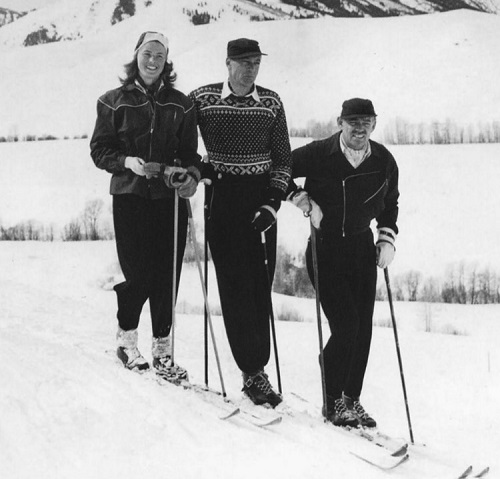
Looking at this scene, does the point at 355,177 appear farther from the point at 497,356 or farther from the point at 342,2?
the point at 342,2

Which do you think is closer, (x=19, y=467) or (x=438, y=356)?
(x=19, y=467)

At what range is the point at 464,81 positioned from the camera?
8.07 metres

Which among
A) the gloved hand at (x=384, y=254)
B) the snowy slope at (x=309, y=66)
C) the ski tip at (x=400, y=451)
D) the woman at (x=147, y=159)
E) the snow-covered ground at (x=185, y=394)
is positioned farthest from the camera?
the snowy slope at (x=309, y=66)

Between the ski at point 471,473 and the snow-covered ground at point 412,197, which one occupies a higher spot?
the snow-covered ground at point 412,197

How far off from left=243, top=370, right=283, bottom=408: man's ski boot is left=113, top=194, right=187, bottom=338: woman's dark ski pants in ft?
1.54

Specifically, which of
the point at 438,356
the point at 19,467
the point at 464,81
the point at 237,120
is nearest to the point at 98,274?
the point at 438,356

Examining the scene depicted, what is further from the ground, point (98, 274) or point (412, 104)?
point (412, 104)

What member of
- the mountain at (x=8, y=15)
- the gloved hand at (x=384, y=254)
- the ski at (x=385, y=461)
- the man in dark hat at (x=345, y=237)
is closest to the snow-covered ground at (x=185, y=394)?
the ski at (x=385, y=461)

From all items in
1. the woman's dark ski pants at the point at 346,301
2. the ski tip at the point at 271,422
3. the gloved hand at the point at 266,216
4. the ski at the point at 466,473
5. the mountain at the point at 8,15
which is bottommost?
the ski at the point at 466,473

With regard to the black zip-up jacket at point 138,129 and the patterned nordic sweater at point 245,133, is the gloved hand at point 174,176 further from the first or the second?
the patterned nordic sweater at point 245,133

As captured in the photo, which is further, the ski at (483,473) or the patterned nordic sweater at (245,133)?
the patterned nordic sweater at (245,133)

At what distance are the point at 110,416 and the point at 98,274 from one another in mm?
3319

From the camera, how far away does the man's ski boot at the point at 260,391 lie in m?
3.57

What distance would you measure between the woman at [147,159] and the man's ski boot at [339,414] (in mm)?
904
